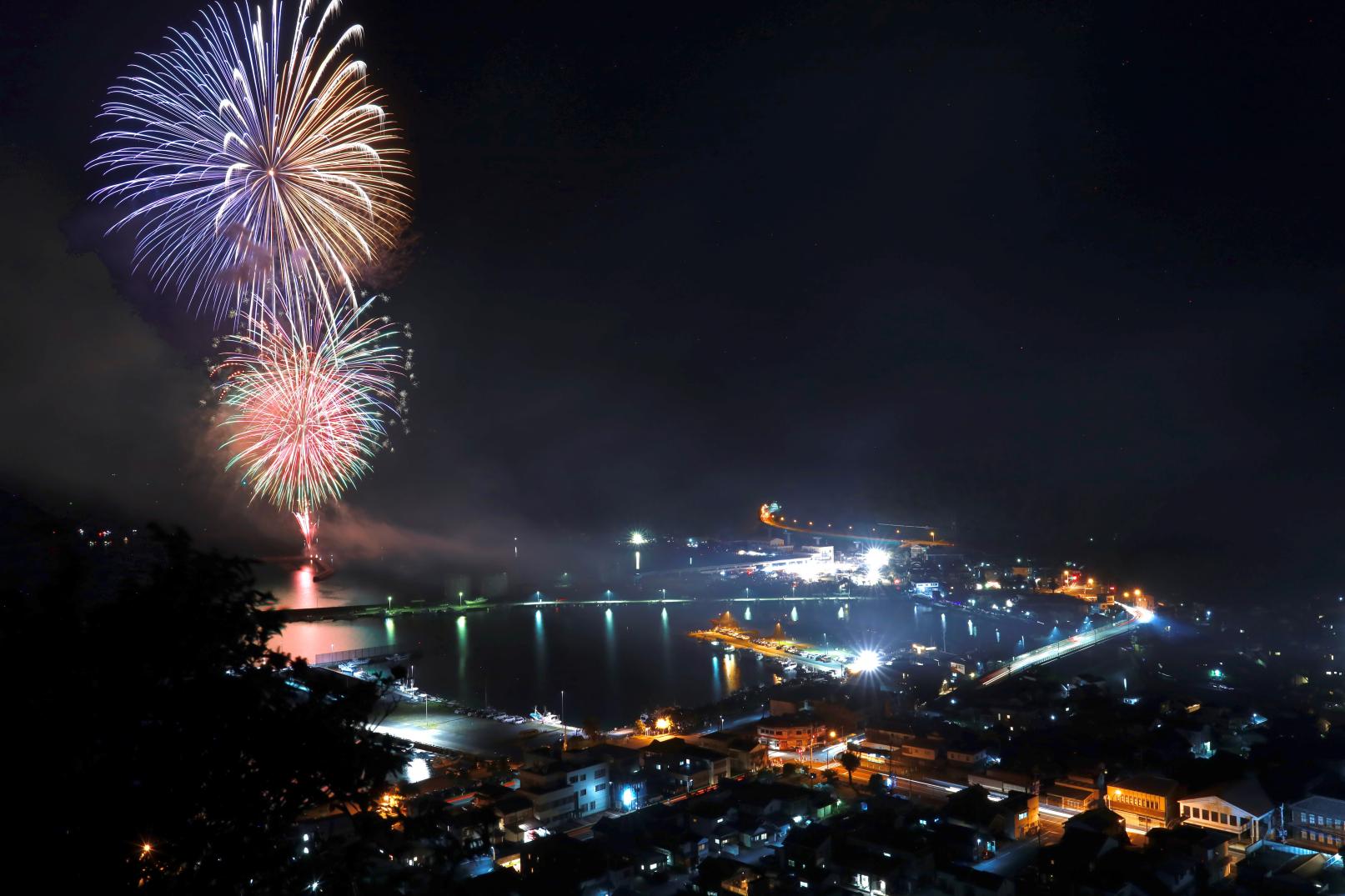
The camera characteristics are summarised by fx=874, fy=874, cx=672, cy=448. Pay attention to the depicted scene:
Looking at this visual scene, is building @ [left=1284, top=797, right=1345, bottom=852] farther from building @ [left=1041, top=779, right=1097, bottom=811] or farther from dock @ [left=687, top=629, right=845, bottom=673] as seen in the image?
dock @ [left=687, top=629, right=845, bottom=673]

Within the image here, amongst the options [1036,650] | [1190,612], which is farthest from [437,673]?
[1190,612]

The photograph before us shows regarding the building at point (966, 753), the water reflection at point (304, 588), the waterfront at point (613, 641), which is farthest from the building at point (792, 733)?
the water reflection at point (304, 588)

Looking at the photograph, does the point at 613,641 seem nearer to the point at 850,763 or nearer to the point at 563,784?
the point at 850,763

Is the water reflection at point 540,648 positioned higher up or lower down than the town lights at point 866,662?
higher up

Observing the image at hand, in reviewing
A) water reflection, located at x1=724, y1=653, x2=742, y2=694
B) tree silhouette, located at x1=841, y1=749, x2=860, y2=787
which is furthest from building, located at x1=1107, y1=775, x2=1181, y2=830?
water reflection, located at x1=724, y1=653, x2=742, y2=694

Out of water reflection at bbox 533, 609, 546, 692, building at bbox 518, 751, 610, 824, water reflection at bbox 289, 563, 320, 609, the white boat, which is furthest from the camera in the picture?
water reflection at bbox 289, 563, 320, 609

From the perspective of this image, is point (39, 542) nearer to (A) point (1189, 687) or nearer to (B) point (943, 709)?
(B) point (943, 709)

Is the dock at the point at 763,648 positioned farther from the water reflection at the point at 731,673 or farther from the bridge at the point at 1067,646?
the bridge at the point at 1067,646
